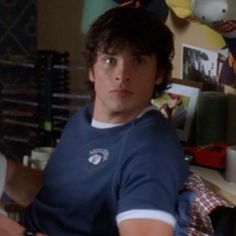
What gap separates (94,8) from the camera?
1828 mm

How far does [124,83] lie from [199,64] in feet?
1.93

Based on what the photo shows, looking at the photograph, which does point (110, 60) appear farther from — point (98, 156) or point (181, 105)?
point (181, 105)

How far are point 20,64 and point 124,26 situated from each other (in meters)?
1.11

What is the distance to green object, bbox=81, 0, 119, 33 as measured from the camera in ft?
5.86

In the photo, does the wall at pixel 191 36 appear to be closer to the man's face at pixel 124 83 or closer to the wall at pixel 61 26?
the man's face at pixel 124 83

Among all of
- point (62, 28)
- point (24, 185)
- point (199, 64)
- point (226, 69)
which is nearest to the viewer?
point (24, 185)

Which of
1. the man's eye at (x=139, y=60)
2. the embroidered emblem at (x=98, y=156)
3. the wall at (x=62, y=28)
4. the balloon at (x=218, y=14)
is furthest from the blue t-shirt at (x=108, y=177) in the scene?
the wall at (x=62, y=28)

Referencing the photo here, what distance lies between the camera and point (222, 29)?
1.25m

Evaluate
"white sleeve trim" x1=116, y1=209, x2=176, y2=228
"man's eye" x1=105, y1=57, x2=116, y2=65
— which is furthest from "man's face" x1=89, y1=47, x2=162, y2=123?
"white sleeve trim" x1=116, y1=209, x2=176, y2=228

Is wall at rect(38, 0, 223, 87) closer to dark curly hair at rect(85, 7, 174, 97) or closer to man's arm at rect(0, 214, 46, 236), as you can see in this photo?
dark curly hair at rect(85, 7, 174, 97)

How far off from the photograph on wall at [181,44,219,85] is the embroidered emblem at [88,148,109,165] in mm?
582

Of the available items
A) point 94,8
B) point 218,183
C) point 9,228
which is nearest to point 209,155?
point 218,183

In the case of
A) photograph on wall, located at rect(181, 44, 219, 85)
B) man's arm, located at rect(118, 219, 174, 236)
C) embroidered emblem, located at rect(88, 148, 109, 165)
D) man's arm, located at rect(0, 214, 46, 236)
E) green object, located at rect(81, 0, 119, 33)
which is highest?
green object, located at rect(81, 0, 119, 33)

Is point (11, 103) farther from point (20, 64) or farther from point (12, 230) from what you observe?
point (12, 230)
